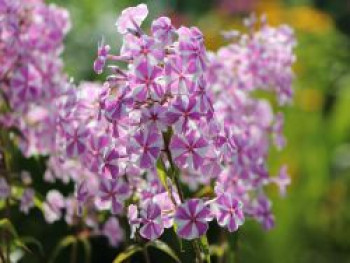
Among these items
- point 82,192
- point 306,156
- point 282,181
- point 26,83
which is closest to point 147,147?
point 82,192

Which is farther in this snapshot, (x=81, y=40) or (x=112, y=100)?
(x=81, y=40)

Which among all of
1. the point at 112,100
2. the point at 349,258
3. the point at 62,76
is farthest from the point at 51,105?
the point at 349,258

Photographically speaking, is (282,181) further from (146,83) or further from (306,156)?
(306,156)

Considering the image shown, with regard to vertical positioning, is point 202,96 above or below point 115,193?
above

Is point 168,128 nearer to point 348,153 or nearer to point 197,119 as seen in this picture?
point 197,119

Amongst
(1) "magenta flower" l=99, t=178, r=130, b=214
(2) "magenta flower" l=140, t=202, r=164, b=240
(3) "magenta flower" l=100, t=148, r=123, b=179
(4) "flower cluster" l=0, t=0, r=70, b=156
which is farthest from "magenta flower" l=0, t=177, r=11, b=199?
(2) "magenta flower" l=140, t=202, r=164, b=240

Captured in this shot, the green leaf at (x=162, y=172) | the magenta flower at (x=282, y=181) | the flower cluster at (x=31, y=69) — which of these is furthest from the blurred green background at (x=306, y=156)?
the green leaf at (x=162, y=172)

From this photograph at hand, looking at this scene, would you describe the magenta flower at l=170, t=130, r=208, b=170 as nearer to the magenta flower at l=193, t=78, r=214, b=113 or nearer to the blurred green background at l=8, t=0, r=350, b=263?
the magenta flower at l=193, t=78, r=214, b=113
